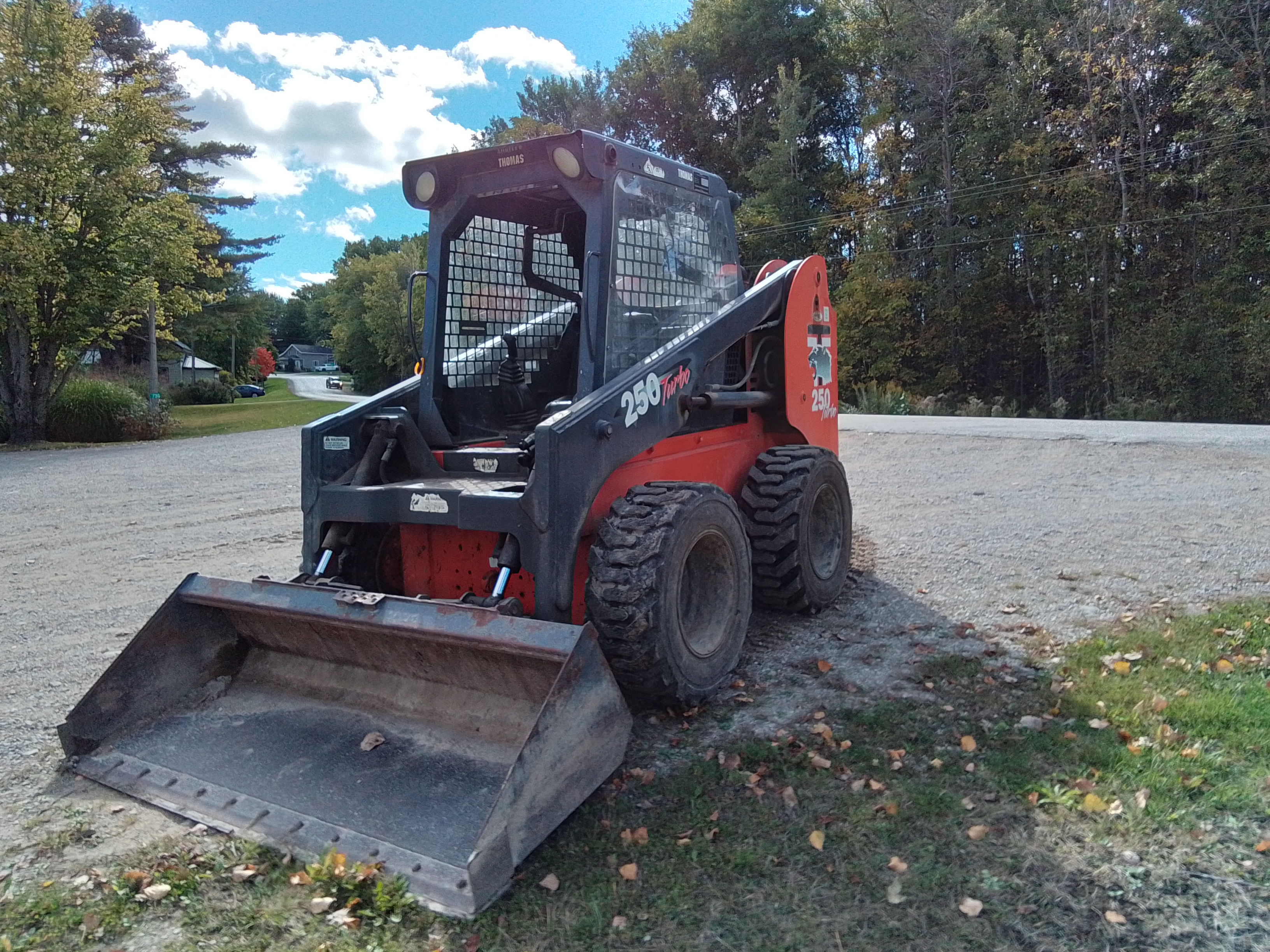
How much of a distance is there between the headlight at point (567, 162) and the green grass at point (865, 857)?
2.51m

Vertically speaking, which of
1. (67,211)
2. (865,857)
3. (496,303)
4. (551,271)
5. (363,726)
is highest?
(67,211)

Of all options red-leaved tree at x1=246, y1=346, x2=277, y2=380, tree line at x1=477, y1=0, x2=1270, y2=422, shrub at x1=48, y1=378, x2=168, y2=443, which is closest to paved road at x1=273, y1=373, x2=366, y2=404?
red-leaved tree at x1=246, y1=346, x2=277, y2=380

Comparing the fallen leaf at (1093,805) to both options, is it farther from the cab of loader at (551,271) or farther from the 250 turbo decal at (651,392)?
the cab of loader at (551,271)

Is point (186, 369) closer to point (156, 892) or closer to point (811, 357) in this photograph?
point (811, 357)

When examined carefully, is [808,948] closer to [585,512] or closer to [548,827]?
[548,827]

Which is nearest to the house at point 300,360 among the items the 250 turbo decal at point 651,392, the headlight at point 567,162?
the headlight at point 567,162

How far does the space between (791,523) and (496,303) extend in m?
2.03

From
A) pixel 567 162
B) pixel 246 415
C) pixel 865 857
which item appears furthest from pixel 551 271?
pixel 246 415

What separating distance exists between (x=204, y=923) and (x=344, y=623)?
1.18 metres

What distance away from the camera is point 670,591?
3812 mm

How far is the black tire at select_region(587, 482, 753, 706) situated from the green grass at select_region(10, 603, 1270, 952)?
0.94ft

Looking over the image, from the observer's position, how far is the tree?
18.3 m

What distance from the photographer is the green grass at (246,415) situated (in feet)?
76.7

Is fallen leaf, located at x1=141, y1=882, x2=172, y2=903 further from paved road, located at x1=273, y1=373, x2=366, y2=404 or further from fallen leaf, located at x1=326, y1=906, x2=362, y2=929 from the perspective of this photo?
paved road, located at x1=273, y1=373, x2=366, y2=404
